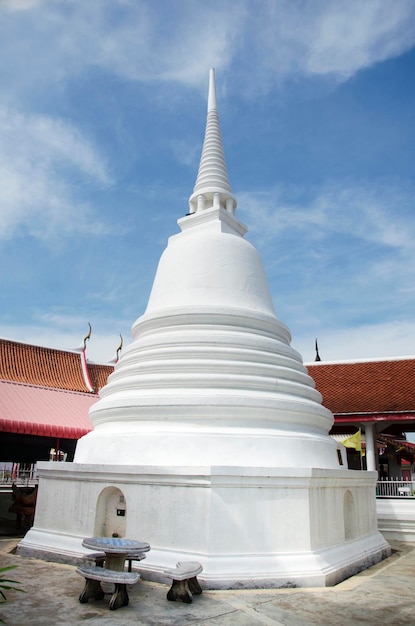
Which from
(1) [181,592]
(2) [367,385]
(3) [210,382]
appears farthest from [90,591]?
(2) [367,385]

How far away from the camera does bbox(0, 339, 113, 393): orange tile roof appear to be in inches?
675

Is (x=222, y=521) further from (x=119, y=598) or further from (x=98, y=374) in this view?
(x=98, y=374)

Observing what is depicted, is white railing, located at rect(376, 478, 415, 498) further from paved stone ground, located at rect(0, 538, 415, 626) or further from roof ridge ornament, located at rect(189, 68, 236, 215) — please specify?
roof ridge ornament, located at rect(189, 68, 236, 215)

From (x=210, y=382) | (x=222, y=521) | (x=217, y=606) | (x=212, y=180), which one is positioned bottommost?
(x=217, y=606)

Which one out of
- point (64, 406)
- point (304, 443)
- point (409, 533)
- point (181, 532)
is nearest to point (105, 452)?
point (181, 532)

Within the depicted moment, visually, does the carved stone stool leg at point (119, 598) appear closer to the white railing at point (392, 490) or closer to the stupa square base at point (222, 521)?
the stupa square base at point (222, 521)

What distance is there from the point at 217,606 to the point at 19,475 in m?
26.5

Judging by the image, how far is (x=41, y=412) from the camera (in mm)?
14883

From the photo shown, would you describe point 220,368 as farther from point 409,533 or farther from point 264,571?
point 409,533

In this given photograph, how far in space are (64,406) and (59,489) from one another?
714 cm

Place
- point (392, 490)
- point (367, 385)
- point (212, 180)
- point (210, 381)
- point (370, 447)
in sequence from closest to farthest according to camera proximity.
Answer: point (210, 381), point (212, 180), point (392, 490), point (370, 447), point (367, 385)

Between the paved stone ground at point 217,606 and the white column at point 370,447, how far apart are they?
23.7 ft

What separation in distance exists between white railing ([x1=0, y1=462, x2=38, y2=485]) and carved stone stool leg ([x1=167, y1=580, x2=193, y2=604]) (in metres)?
14.4

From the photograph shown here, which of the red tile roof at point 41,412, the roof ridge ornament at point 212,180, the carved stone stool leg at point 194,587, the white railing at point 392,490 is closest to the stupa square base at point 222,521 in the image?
the carved stone stool leg at point 194,587
